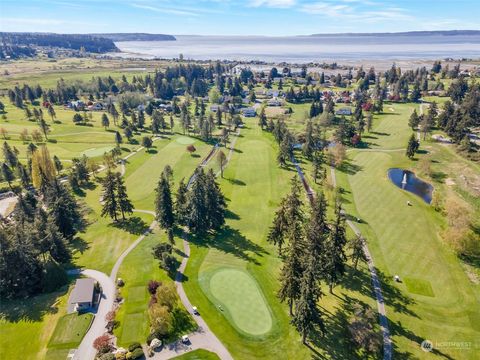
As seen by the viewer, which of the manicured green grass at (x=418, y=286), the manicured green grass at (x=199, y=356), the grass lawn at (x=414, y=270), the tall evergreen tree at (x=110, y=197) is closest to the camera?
the manicured green grass at (x=199, y=356)

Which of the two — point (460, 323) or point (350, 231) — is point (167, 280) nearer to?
point (350, 231)

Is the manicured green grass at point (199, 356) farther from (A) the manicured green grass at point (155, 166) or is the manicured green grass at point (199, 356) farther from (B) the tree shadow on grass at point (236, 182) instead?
(B) the tree shadow on grass at point (236, 182)

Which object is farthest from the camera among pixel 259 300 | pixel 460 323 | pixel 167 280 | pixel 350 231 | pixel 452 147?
pixel 452 147

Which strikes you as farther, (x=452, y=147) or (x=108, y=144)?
(x=108, y=144)

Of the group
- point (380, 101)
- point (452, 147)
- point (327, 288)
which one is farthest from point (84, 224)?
point (380, 101)

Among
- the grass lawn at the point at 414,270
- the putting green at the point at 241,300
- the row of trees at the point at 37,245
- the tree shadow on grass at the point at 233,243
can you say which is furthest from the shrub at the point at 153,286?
the grass lawn at the point at 414,270

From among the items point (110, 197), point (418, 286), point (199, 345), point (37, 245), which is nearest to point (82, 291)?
point (37, 245)
